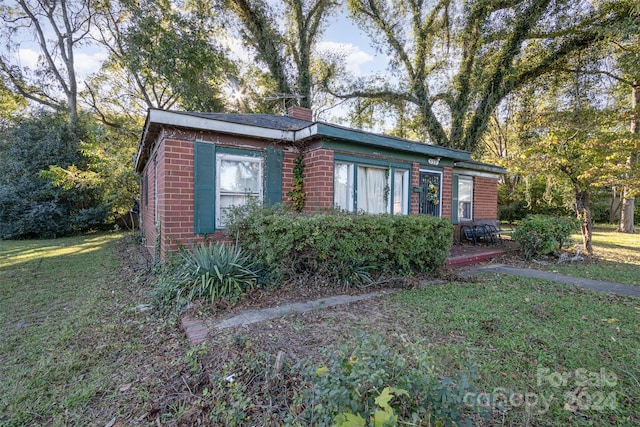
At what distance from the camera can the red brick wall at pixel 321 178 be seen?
5891mm

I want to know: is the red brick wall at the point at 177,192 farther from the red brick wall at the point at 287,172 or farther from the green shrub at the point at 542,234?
the green shrub at the point at 542,234

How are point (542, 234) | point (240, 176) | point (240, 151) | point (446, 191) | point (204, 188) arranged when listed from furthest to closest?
point (446, 191)
point (542, 234)
point (240, 176)
point (240, 151)
point (204, 188)

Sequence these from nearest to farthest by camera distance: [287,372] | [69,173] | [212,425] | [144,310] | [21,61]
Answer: [212,425], [287,372], [144,310], [69,173], [21,61]

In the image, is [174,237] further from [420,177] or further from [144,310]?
[420,177]

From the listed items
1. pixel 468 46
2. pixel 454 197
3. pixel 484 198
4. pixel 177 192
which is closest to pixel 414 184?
pixel 454 197

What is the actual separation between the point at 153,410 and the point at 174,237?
3465 mm

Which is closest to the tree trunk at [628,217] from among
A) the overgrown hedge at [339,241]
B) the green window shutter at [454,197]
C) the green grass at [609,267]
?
the green grass at [609,267]

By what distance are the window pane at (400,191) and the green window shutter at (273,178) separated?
2.90 m

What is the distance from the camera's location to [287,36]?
15945 mm

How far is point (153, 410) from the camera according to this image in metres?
2.08

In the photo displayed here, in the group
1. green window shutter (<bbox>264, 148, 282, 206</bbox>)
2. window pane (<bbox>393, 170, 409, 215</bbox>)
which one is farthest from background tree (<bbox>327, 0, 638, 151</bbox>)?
green window shutter (<bbox>264, 148, 282, 206</bbox>)

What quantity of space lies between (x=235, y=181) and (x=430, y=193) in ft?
17.2

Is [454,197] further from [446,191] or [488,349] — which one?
[488,349]

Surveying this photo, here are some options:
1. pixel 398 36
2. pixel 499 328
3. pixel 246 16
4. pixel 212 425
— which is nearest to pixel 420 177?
pixel 499 328
